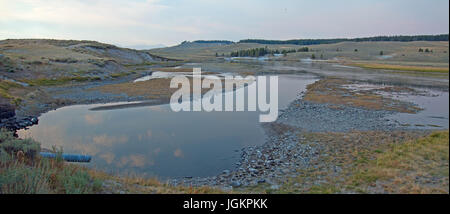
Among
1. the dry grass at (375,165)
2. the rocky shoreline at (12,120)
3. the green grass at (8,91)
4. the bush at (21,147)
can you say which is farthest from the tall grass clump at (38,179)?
the green grass at (8,91)

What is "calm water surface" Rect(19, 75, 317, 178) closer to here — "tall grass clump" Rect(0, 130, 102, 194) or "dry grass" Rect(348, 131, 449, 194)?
"tall grass clump" Rect(0, 130, 102, 194)

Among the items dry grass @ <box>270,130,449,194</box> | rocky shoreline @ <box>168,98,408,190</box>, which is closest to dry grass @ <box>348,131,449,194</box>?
dry grass @ <box>270,130,449,194</box>

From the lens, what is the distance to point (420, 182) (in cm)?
379

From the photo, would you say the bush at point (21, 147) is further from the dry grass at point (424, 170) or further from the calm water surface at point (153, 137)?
the dry grass at point (424, 170)

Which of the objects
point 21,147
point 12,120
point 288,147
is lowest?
point 288,147

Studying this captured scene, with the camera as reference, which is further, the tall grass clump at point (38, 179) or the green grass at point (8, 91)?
the green grass at point (8, 91)

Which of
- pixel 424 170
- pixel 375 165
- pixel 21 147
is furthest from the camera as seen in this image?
pixel 375 165

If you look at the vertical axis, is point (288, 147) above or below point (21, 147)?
below

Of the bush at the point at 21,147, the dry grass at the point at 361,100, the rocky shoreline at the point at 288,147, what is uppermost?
the dry grass at the point at 361,100

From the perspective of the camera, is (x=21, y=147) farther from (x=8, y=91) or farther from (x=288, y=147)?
(x=8, y=91)

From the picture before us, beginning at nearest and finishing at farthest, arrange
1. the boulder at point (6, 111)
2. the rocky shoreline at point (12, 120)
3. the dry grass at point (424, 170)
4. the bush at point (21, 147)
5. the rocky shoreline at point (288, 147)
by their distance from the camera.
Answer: the dry grass at point (424, 170) → the bush at point (21, 147) → the rocky shoreline at point (288, 147) → the rocky shoreline at point (12, 120) → the boulder at point (6, 111)

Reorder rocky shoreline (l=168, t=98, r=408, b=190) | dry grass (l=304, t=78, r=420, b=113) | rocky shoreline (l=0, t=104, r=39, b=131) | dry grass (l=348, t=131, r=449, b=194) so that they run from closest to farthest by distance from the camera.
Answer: dry grass (l=348, t=131, r=449, b=194) → rocky shoreline (l=168, t=98, r=408, b=190) → rocky shoreline (l=0, t=104, r=39, b=131) → dry grass (l=304, t=78, r=420, b=113)

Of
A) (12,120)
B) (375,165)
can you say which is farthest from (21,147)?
(12,120)
